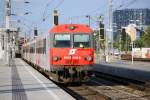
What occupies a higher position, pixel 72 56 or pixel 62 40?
pixel 62 40

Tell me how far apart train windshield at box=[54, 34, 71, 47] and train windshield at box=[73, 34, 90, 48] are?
307 mm

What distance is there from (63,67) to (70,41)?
150 centimetres

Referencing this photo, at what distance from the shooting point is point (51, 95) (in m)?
16.8

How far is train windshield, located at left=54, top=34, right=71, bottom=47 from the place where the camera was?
2400 centimetres

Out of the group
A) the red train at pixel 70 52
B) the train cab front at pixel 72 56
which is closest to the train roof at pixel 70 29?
the red train at pixel 70 52

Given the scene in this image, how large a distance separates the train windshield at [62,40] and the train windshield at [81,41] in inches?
12.1

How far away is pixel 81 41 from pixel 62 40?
0.97 metres

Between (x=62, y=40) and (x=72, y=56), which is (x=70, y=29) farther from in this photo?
(x=72, y=56)

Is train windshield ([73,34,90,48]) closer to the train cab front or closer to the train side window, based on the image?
the train cab front

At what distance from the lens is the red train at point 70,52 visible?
2352cm

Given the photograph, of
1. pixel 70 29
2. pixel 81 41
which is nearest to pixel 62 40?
pixel 70 29

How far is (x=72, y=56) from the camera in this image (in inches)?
928

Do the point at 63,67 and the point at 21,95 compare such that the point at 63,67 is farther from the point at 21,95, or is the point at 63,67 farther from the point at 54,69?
the point at 21,95

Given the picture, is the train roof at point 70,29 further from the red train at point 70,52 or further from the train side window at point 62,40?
the train side window at point 62,40
